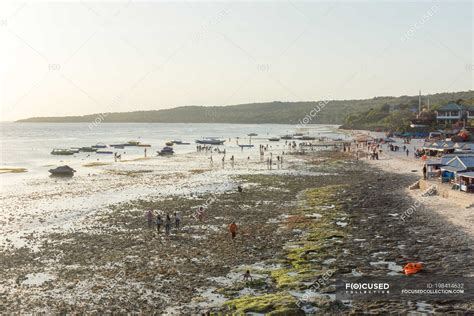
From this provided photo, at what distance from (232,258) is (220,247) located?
2.42 m

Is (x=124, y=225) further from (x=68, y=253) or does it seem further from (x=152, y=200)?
→ (x=152, y=200)

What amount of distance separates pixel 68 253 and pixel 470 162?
30.7 meters

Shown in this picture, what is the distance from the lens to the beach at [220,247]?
19.1m

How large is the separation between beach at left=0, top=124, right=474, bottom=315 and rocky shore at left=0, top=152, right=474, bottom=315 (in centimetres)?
6

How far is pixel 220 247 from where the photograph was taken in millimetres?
27328

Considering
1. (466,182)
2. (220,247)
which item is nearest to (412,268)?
(220,247)

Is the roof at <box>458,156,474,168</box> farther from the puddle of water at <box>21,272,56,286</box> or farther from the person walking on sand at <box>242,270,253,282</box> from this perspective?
the puddle of water at <box>21,272,56,286</box>

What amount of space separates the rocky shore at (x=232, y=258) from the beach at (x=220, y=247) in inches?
2.5

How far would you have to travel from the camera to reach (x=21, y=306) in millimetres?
18875

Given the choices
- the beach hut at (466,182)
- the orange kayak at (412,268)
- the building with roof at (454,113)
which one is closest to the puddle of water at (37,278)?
the orange kayak at (412,268)

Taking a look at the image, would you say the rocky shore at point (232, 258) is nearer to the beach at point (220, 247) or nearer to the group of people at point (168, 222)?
the beach at point (220, 247)

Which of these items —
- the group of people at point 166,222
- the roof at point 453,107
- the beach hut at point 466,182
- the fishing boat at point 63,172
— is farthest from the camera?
the roof at point 453,107

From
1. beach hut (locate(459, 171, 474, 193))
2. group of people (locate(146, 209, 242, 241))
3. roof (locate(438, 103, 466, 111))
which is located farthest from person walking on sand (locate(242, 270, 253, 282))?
roof (locate(438, 103, 466, 111))

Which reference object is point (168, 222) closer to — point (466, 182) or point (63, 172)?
point (466, 182)
